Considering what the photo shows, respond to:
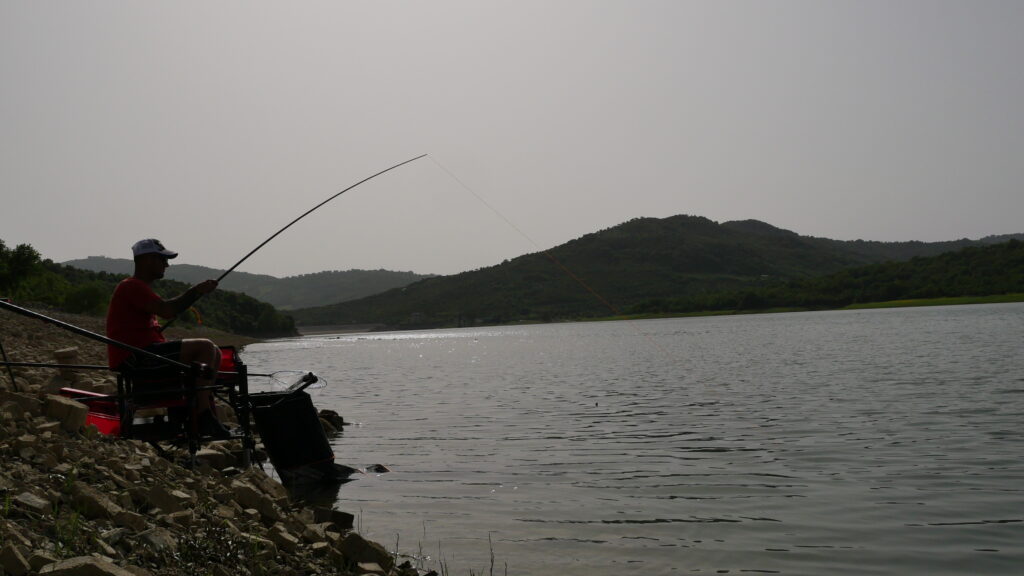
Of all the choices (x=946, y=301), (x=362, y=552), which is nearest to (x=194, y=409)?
(x=362, y=552)

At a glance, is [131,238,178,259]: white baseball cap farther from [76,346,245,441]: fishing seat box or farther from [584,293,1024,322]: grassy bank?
[584,293,1024,322]: grassy bank

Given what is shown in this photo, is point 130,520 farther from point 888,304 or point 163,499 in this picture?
point 888,304

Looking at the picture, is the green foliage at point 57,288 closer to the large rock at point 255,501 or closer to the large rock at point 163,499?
the large rock at point 255,501

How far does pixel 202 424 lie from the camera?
7344 mm

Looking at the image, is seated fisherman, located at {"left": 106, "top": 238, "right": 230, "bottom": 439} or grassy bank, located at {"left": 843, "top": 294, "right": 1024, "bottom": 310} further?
grassy bank, located at {"left": 843, "top": 294, "right": 1024, "bottom": 310}

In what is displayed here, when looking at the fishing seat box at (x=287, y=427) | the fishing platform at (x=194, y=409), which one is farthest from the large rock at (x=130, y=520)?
the fishing seat box at (x=287, y=427)

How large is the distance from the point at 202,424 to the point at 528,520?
10.8 feet

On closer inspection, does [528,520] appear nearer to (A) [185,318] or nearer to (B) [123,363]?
(B) [123,363]

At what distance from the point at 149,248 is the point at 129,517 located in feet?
11.3

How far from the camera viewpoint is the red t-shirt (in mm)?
7172

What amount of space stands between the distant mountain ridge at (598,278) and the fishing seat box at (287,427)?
123m

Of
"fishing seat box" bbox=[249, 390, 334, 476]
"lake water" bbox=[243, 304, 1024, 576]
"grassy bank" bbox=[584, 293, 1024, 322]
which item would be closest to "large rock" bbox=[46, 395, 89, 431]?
"fishing seat box" bbox=[249, 390, 334, 476]

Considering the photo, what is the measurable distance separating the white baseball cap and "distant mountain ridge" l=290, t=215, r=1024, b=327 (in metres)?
125

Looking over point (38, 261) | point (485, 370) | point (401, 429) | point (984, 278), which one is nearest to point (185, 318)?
point (38, 261)
